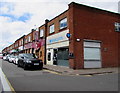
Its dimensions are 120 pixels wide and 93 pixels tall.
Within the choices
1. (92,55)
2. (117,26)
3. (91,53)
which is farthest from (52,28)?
(117,26)

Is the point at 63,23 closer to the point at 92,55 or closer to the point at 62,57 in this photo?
the point at 62,57

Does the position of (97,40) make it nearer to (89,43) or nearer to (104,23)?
(89,43)

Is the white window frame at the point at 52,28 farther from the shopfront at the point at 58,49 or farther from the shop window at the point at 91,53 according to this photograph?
the shop window at the point at 91,53

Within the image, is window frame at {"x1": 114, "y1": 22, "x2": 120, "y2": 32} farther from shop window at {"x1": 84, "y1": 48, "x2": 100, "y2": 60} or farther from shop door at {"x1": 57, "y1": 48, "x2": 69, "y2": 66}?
shop door at {"x1": 57, "y1": 48, "x2": 69, "y2": 66}

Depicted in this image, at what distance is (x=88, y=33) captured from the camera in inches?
675

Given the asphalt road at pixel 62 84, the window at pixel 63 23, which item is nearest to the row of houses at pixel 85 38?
the window at pixel 63 23

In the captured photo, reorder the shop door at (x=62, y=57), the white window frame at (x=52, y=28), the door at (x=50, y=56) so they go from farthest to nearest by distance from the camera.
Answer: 1. the white window frame at (x=52, y=28)
2. the door at (x=50, y=56)
3. the shop door at (x=62, y=57)

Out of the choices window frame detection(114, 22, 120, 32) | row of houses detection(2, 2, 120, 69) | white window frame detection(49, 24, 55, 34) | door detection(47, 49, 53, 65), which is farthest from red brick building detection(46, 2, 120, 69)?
white window frame detection(49, 24, 55, 34)

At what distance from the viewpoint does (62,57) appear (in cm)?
1850

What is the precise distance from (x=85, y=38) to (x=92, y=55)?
6.79ft

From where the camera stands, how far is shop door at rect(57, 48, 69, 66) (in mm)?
17591

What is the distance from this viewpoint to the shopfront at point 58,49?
17.8m

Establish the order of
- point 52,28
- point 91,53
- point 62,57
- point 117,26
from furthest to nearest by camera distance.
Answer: point 52,28
point 117,26
point 62,57
point 91,53

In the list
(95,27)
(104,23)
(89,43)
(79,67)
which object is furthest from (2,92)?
(104,23)
